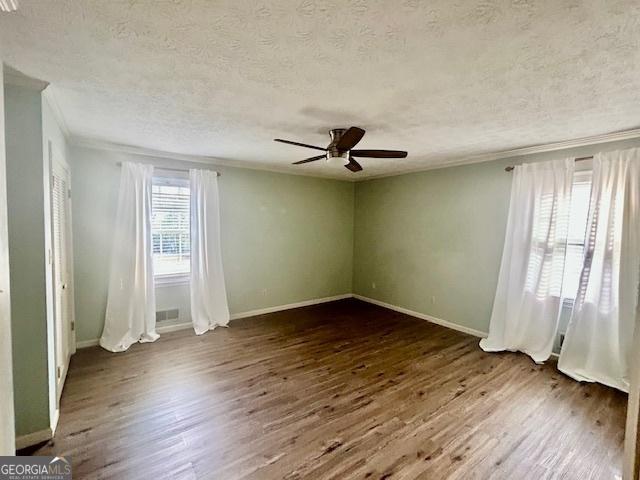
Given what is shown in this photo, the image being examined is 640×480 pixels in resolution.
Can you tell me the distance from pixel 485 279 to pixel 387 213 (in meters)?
1.89

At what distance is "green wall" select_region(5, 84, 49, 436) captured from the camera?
1.87 m

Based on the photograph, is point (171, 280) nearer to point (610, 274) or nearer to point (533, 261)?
point (533, 261)

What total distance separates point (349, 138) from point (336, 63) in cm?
76

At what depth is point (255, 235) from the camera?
187 inches

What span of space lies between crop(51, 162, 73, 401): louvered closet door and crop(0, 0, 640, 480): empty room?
4cm

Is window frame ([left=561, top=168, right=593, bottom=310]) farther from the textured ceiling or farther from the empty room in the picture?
the textured ceiling

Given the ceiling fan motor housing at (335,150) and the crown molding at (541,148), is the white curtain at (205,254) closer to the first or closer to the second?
the ceiling fan motor housing at (335,150)

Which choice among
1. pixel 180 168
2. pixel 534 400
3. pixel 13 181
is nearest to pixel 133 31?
pixel 13 181

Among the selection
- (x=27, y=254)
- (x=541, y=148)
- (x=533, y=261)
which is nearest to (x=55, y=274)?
(x=27, y=254)

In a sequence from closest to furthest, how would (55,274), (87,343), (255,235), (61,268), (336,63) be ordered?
(336,63) < (55,274) < (61,268) < (87,343) < (255,235)

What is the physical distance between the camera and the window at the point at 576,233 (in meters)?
3.13

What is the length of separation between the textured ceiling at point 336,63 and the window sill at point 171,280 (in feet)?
6.43

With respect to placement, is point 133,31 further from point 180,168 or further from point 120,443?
point 180,168

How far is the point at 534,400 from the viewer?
104 inches
